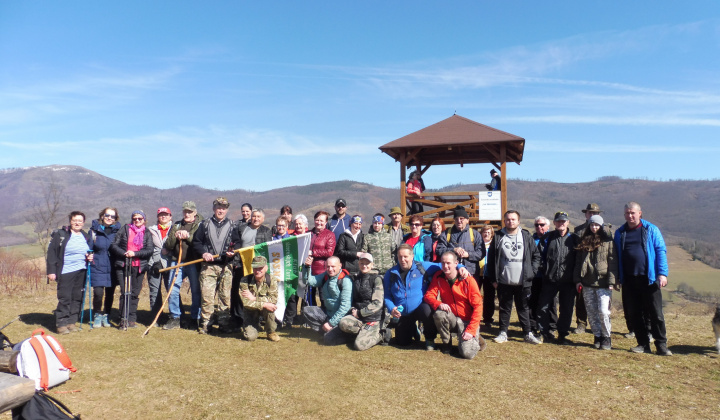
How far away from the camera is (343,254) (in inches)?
274

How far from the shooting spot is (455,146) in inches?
455

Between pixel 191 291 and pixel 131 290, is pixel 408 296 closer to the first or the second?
pixel 191 291

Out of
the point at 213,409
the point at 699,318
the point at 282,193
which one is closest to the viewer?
the point at 213,409

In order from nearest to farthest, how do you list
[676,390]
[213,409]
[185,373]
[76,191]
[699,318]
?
[213,409]
[676,390]
[185,373]
[699,318]
[76,191]

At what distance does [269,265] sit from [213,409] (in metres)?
3.10

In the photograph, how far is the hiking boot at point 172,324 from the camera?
7258 millimetres

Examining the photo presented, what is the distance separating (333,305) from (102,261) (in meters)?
3.74

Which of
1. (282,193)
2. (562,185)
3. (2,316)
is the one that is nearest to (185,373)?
(2,316)

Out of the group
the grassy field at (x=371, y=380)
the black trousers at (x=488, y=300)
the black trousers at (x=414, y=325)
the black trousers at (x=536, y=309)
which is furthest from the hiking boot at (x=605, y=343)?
the black trousers at (x=414, y=325)

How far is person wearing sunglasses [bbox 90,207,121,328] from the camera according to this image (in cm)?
703

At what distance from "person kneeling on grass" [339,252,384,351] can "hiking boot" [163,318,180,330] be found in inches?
117

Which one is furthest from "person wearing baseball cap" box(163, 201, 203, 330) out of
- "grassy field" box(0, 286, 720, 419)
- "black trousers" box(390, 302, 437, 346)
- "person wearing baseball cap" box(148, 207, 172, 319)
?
"black trousers" box(390, 302, 437, 346)

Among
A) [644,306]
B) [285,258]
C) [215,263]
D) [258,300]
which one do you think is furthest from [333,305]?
[644,306]

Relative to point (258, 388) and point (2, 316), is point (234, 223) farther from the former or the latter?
point (2, 316)
